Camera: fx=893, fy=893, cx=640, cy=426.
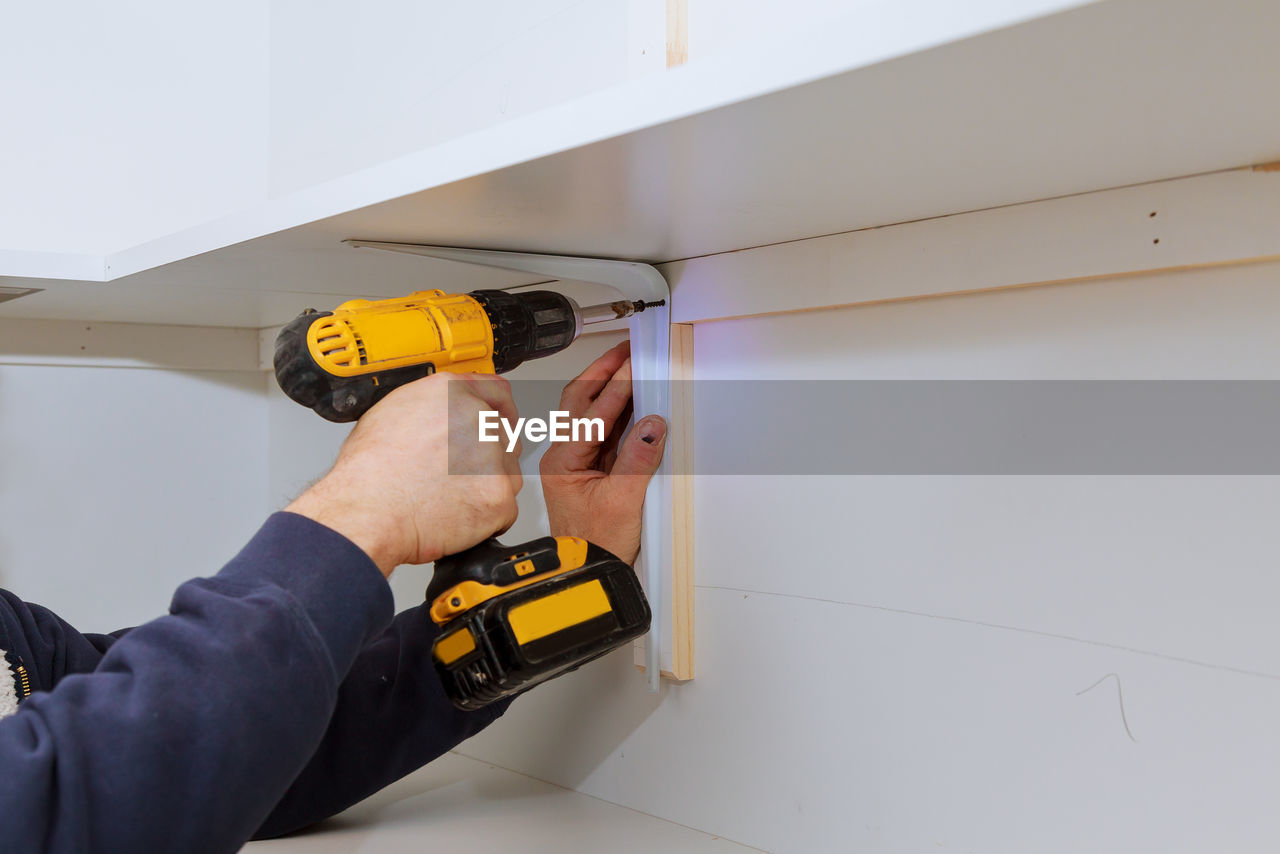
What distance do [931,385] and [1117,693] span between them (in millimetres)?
230

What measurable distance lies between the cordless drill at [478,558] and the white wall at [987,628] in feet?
0.49

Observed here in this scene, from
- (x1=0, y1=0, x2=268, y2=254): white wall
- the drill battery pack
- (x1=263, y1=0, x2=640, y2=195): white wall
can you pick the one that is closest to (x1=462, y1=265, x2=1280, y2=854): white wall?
the drill battery pack

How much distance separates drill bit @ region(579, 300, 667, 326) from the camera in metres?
0.76

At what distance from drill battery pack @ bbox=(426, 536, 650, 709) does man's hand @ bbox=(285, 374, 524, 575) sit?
0.04 m

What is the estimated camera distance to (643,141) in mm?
399

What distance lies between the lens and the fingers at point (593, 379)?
0.83 metres

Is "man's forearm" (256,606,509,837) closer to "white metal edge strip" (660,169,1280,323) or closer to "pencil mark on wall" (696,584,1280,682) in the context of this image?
"pencil mark on wall" (696,584,1280,682)

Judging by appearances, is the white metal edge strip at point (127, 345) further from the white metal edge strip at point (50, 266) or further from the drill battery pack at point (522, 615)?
the drill battery pack at point (522, 615)

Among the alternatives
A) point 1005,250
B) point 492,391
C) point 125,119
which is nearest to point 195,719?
point 492,391

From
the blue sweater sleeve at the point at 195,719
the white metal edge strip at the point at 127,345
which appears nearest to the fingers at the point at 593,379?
the blue sweater sleeve at the point at 195,719

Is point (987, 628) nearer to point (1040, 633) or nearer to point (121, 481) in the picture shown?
point (1040, 633)

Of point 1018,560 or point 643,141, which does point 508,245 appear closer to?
point 643,141

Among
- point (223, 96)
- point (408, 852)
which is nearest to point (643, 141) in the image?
point (408, 852)

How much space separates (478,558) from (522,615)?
58mm
